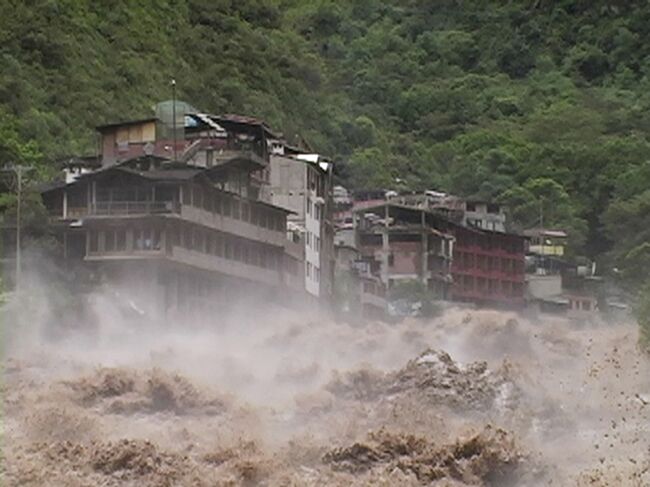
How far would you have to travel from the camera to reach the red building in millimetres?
80625

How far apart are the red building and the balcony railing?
97.6 ft

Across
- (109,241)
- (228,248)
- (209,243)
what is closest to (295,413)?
(109,241)

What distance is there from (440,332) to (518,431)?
27944 mm

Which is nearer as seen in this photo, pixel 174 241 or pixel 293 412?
pixel 293 412

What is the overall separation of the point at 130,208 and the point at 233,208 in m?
6.05

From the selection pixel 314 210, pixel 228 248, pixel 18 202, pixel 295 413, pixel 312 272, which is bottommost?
pixel 295 413

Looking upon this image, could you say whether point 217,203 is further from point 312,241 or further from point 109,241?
point 312,241

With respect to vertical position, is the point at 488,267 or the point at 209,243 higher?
the point at 209,243

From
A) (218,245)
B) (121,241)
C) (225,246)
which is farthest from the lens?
(225,246)

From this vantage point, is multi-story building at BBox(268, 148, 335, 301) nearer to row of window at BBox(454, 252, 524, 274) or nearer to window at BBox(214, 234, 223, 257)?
window at BBox(214, 234, 223, 257)

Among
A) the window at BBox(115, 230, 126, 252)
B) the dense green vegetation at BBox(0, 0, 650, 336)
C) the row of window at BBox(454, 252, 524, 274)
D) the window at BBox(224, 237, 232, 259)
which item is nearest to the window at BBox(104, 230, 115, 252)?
the window at BBox(115, 230, 126, 252)

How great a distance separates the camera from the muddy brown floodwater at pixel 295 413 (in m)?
30.7

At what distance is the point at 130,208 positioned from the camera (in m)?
51.3

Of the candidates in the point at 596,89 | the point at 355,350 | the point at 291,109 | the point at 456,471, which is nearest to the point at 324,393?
the point at 456,471
